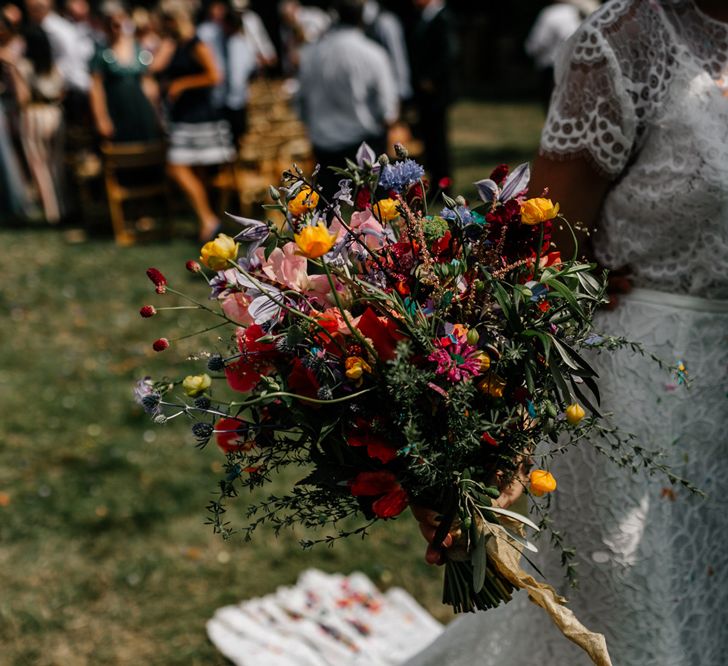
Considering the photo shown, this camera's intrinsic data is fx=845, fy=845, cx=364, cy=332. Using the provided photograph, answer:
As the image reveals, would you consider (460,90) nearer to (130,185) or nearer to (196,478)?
(130,185)

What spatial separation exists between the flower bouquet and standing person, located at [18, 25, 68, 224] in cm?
833

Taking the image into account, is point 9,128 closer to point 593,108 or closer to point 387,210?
point 593,108

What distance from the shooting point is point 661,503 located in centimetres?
197

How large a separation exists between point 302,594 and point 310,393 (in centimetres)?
211

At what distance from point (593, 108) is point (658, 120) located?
141 mm

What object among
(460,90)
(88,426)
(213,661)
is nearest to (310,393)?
(213,661)

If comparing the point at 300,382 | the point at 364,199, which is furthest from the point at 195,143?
the point at 300,382

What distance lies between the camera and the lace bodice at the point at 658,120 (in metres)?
1.80

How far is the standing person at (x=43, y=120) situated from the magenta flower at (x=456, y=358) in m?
8.58

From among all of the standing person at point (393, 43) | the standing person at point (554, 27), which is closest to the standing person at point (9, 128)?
the standing person at point (393, 43)

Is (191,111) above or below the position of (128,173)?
above

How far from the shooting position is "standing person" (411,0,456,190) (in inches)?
324

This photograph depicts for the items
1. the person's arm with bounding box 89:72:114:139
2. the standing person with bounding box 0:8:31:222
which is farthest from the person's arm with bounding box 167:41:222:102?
the standing person with bounding box 0:8:31:222

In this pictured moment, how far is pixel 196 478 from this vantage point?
4.13 metres
